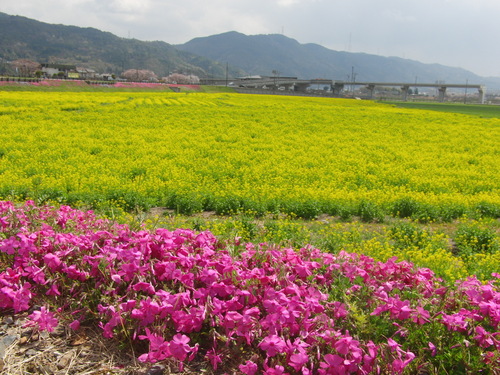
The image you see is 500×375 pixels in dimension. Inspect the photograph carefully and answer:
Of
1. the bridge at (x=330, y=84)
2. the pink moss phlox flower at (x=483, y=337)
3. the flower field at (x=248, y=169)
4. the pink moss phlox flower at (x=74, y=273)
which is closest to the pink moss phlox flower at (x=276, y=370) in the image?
the pink moss phlox flower at (x=483, y=337)

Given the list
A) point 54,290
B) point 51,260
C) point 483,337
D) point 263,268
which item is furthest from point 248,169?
point 483,337

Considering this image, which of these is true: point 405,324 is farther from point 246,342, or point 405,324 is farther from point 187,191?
point 187,191

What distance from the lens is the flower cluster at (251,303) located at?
311cm

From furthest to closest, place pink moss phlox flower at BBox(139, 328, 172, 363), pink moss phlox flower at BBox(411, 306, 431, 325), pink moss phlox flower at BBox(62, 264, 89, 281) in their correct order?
pink moss phlox flower at BBox(62, 264, 89, 281) → pink moss phlox flower at BBox(411, 306, 431, 325) → pink moss phlox flower at BBox(139, 328, 172, 363)

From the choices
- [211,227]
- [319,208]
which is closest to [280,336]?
[211,227]

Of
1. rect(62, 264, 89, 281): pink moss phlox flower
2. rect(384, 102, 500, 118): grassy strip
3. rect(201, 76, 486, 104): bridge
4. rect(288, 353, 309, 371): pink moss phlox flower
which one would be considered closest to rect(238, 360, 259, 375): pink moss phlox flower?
rect(288, 353, 309, 371): pink moss phlox flower

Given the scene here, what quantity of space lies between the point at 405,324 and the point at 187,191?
8.13m

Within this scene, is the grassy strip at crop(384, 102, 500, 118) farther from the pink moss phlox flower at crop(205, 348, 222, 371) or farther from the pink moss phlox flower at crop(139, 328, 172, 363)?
the pink moss phlox flower at crop(139, 328, 172, 363)

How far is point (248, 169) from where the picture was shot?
13844 mm

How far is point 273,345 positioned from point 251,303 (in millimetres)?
596

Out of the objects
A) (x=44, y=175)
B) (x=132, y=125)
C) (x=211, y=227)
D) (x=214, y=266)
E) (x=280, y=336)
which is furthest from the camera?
(x=132, y=125)

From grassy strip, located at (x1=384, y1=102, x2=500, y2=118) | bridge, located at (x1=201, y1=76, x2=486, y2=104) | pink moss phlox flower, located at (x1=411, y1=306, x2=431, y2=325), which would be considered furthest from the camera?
bridge, located at (x1=201, y1=76, x2=486, y2=104)

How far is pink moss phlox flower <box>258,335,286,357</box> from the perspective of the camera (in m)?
3.01

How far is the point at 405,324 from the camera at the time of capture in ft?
A: 11.4
